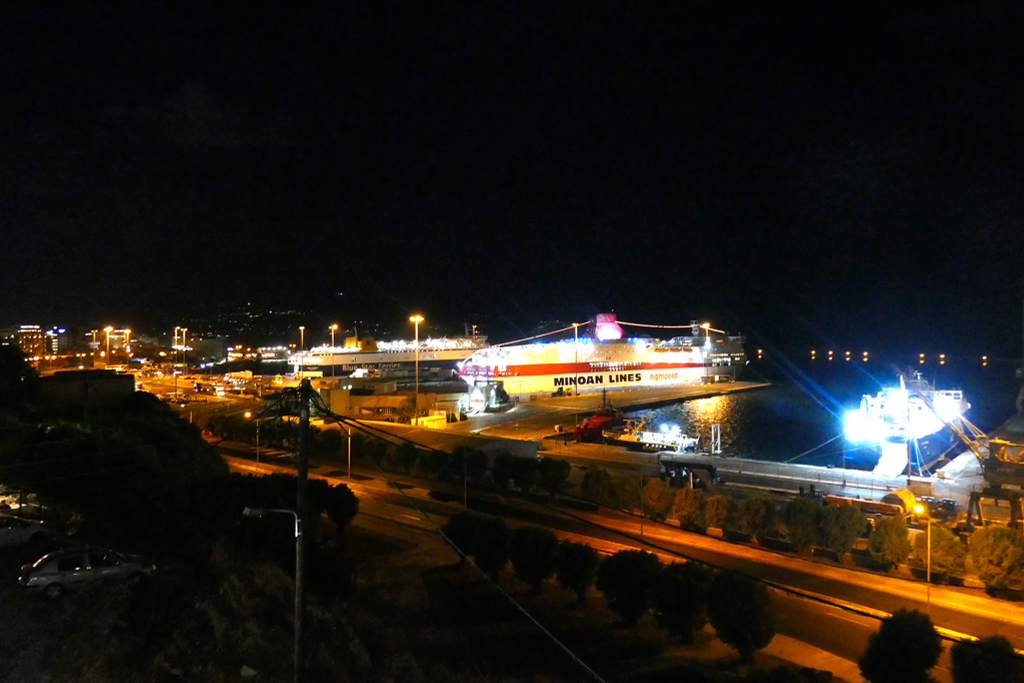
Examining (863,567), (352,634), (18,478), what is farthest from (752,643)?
(18,478)

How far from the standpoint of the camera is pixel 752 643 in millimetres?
5551

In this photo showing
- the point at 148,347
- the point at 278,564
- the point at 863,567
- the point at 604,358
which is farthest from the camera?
the point at 148,347

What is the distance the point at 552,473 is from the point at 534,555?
15.8 feet

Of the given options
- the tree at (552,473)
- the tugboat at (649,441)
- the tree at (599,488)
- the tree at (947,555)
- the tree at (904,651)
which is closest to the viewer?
the tree at (904,651)

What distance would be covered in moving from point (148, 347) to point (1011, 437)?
237 feet

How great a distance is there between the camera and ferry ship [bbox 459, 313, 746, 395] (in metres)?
36.1

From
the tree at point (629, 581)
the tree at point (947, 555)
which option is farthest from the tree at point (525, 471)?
the tree at point (947, 555)

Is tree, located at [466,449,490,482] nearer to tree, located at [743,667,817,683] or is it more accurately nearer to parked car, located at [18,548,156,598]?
parked car, located at [18,548,156,598]

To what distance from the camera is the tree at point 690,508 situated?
33.3 ft

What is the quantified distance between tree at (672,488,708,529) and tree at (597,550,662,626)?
3926mm

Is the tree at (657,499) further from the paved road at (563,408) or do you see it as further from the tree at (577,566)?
the paved road at (563,408)

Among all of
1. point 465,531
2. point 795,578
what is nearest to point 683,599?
point 465,531

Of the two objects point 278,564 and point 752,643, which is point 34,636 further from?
point 752,643

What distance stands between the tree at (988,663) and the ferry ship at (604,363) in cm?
2834
